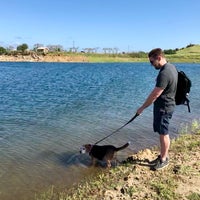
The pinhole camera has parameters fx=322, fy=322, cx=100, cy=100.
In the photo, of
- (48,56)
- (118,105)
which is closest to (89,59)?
(48,56)

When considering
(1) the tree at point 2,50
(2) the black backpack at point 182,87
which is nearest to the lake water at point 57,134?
(2) the black backpack at point 182,87

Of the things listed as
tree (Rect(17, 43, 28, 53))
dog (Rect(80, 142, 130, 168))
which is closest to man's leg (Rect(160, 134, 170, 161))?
dog (Rect(80, 142, 130, 168))

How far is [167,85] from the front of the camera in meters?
7.27

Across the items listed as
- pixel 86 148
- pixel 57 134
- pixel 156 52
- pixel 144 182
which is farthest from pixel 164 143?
pixel 57 134

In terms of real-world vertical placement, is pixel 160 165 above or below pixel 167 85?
below

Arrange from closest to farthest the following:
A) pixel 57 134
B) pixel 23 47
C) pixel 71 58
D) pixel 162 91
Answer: pixel 162 91, pixel 57 134, pixel 71 58, pixel 23 47

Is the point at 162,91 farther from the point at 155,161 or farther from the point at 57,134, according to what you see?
the point at 57,134

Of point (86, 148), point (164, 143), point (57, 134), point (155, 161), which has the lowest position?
point (57, 134)

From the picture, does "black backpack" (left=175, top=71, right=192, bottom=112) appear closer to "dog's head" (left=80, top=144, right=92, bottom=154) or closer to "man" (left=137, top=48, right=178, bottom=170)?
"man" (left=137, top=48, right=178, bottom=170)

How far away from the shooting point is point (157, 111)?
749 cm

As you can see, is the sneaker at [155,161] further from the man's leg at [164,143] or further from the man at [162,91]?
the man at [162,91]

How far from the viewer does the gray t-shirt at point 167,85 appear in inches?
282

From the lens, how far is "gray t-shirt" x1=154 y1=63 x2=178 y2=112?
716 cm

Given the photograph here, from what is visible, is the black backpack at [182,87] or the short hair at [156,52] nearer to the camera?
the short hair at [156,52]
